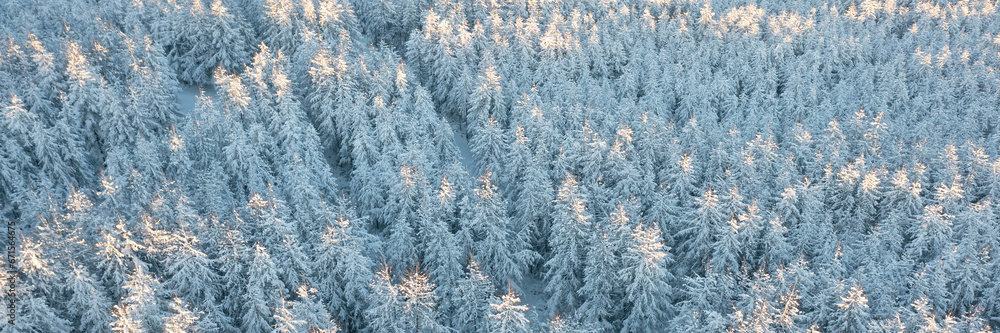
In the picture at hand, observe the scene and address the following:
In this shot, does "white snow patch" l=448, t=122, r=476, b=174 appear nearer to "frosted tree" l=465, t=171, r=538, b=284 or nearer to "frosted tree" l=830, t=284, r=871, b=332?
"frosted tree" l=465, t=171, r=538, b=284

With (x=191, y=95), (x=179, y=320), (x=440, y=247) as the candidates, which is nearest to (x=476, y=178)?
(x=440, y=247)

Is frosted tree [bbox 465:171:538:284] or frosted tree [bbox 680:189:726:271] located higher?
frosted tree [bbox 680:189:726:271]

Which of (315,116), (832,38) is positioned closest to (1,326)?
(315,116)

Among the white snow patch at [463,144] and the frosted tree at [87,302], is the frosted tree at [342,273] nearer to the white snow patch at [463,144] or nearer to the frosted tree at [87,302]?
the frosted tree at [87,302]

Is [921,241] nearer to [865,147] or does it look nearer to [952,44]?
[865,147]

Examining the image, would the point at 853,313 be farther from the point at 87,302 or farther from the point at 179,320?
the point at 87,302

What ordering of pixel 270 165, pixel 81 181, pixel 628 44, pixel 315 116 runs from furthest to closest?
pixel 628 44
pixel 315 116
pixel 270 165
pixel 81 181

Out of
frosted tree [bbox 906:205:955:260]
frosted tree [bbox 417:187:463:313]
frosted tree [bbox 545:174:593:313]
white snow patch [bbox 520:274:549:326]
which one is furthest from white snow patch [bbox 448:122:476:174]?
frosted tree [bbox 906:205:955:260]
